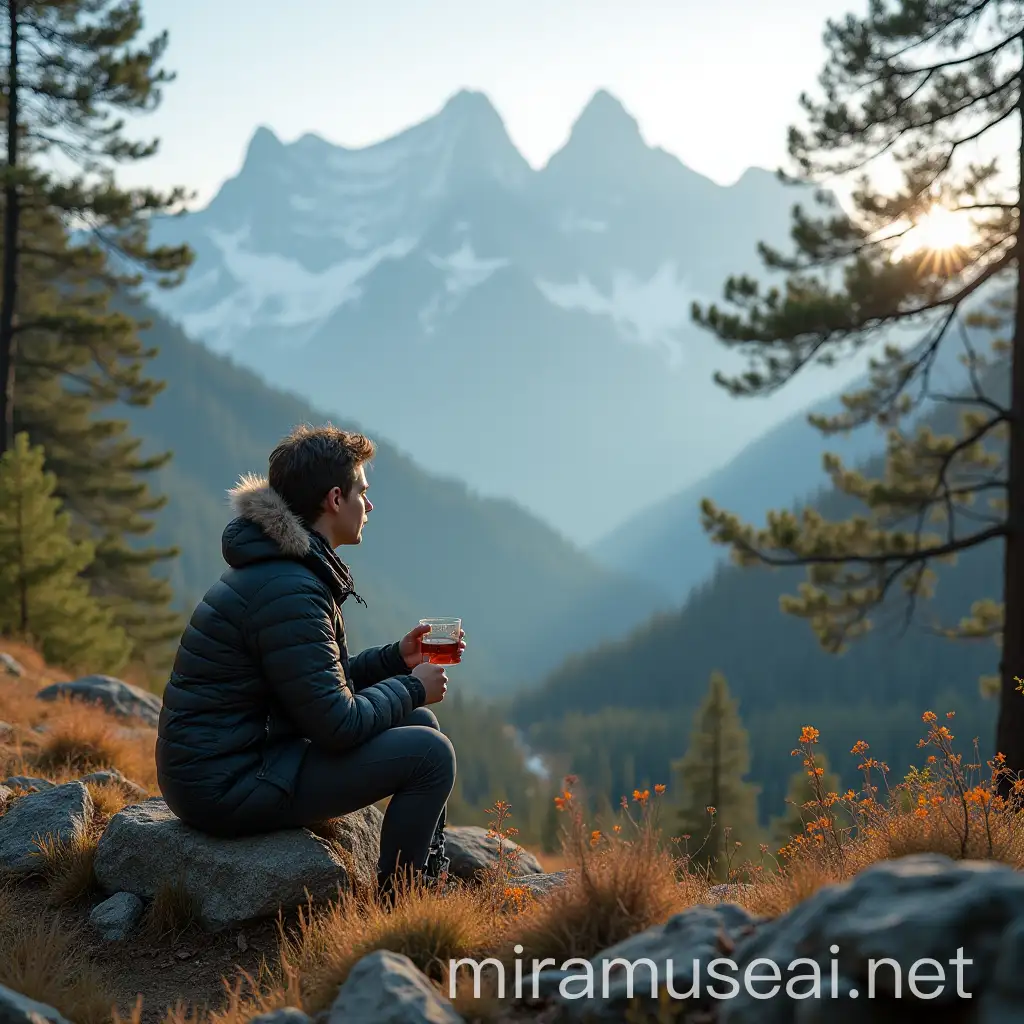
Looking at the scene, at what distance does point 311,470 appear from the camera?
14.2ft

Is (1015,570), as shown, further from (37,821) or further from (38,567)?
(38,567)

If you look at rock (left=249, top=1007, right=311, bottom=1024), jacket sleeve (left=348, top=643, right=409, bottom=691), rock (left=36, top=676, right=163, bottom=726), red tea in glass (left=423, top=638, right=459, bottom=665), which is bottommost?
rock (left=36, top=676, right=163, bottom=726)

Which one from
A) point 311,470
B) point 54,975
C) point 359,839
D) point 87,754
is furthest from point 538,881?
point 87,754

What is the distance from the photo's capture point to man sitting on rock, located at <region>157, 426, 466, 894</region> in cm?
405

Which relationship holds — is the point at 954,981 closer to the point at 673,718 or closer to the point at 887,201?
the point at 887,201

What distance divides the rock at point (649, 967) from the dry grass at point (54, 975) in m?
1.63

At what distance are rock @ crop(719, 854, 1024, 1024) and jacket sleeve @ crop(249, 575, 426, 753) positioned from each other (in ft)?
6.73

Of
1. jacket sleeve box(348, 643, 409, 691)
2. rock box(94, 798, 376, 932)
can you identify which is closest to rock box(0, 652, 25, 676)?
rock box(94, 798, 376, 932)

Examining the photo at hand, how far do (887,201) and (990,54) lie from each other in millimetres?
1713

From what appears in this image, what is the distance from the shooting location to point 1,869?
5105 millimetres

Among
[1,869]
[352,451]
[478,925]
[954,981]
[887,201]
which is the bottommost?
[1,869]

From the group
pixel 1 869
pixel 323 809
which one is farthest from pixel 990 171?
pixel 1 869

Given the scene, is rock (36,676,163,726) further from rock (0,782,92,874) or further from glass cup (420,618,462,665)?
glass cup (420,618,462,665)

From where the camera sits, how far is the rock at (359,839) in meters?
4.68
